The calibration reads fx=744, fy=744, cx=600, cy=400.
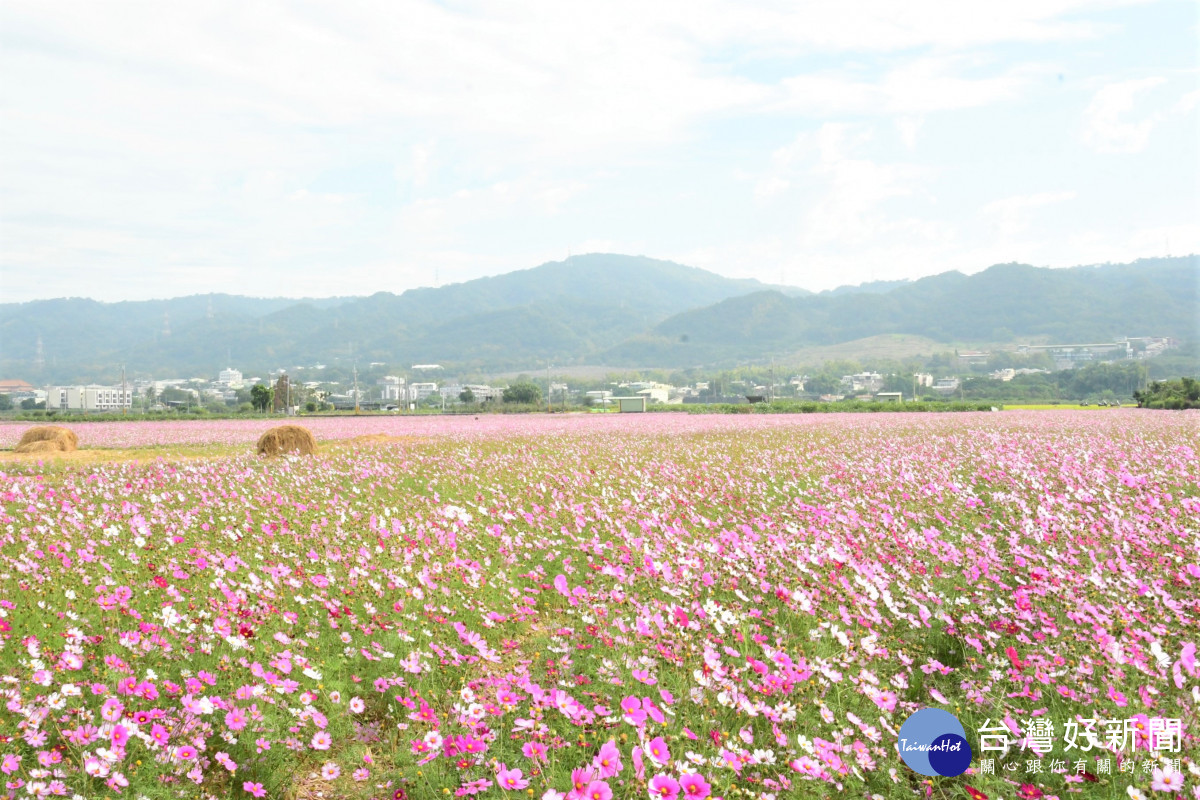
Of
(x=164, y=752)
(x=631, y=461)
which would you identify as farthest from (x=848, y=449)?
(x=164, y=752)

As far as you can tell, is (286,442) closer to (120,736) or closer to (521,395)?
(120,736)

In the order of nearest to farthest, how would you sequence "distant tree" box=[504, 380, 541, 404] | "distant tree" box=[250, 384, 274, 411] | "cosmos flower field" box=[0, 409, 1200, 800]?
"cosmos flower field" box=[0, 409, 1200, 800] → "distant tree" box=[250, 384, 274, 411] → "distant tree" box=[504, 380, 541, 404]

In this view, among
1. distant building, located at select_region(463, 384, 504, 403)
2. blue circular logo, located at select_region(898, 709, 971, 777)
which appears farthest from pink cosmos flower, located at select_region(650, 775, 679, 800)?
distant building, located at select_region(463, 384, 504, 403)

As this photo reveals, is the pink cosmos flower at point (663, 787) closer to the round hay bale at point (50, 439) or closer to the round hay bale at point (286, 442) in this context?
the round hay bale at point (286, 442)

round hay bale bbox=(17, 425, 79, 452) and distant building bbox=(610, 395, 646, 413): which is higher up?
round hay bale bbox=(17, 425, 79, 452)

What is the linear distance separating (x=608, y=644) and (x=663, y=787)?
5.88ft

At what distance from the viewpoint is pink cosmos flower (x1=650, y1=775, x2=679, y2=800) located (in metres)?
2.51

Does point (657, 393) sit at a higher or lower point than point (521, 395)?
lower

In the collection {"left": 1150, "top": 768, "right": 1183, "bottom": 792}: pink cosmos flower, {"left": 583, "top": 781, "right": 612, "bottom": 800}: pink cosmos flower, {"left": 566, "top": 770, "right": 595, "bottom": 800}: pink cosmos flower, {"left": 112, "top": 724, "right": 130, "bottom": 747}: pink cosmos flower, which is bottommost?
{"left": 1150, "top": 768, "right": 1183, "bottom": 792}: pink cosmos flower

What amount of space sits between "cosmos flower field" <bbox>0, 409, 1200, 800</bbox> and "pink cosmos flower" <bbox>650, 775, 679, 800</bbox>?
0.07 ft

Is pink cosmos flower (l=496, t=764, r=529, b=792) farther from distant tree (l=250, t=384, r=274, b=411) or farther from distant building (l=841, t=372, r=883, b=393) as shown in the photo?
distant building (l=841, t=372, r=883, b=393)

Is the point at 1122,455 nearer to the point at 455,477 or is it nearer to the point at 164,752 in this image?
the point at 455,477

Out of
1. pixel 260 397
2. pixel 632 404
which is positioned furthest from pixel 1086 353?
pixel 260 397

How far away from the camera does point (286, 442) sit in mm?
18547
